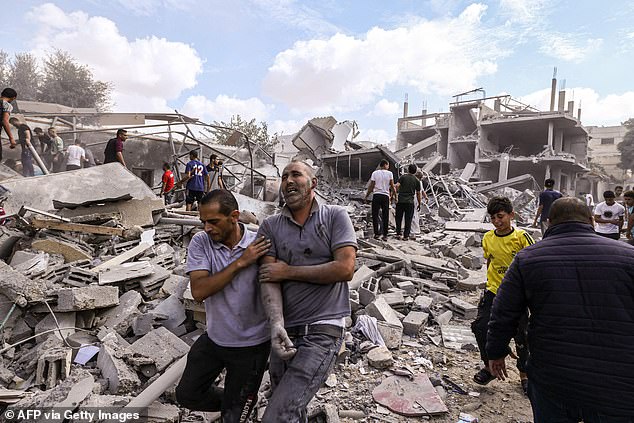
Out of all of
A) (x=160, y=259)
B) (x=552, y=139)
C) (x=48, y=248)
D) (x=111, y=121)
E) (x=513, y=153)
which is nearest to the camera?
(x=48, y=248)

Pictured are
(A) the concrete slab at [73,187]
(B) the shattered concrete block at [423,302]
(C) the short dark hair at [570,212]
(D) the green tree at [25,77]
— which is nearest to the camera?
(C) the short dark hair at [570,212]

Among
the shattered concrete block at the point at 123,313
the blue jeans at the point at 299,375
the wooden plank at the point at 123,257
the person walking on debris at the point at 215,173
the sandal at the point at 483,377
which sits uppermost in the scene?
the person walking on debris at the point at 215,173

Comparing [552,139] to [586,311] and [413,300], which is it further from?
[586,311]

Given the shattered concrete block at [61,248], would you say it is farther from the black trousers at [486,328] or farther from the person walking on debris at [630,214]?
the person walking on debris at [630,214]

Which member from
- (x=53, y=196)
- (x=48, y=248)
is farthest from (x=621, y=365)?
(x=53, y=196)

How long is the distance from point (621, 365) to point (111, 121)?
16.4 metres

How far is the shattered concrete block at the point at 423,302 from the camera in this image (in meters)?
4.96

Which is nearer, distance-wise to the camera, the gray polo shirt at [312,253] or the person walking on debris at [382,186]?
the gray polo shirt at [312,253]

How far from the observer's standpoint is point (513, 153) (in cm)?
2834

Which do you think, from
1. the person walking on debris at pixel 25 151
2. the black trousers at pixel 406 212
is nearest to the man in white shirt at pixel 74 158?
the person walking on debris at pixel 25 151

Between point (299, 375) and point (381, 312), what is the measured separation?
268 cm

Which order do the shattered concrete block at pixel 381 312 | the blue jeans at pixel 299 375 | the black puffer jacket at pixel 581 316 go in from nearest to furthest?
the black puffer jacket at pixel 581 316 → the blue jeans at pixel 299 375 → the shattered concrete block at pixel 381 312

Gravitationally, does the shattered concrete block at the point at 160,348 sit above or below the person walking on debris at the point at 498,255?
below

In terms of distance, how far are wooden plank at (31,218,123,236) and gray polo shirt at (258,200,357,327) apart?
4500 millimetres
